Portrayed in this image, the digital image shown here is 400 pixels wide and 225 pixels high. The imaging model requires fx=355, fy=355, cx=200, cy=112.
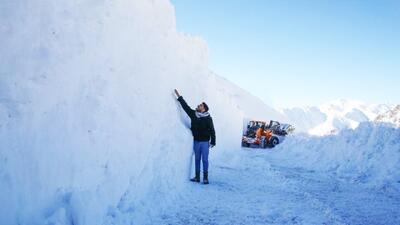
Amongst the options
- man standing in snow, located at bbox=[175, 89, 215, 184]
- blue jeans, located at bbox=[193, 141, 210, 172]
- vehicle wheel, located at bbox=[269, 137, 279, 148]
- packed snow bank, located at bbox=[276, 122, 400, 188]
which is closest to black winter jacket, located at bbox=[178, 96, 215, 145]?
man standing in snow, located at bbox=[175, 89, 215, 184]

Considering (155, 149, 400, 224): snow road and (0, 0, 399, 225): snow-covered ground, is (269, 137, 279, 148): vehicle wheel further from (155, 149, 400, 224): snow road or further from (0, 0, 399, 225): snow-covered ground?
(0, 0, 399, 225): snow-covered ground

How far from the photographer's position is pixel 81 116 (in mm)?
4508

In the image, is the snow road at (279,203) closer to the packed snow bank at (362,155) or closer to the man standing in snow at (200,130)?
the man standing in snow at (200,130)

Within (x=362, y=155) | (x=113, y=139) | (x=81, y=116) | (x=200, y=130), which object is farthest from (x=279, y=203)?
(x=362, y=155)

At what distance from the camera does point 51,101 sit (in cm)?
410

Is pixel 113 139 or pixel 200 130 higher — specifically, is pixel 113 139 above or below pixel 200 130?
below

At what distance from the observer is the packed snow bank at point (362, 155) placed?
417 inches

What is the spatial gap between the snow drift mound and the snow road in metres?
0.57

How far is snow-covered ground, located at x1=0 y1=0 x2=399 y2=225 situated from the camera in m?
3.75

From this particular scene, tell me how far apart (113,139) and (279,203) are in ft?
12.0

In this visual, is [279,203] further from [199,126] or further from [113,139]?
[113,139]

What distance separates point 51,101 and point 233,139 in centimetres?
1725

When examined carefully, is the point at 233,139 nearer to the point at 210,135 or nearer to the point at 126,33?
the point at 210,135

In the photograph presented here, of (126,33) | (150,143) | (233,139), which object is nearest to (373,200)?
(150,143)
